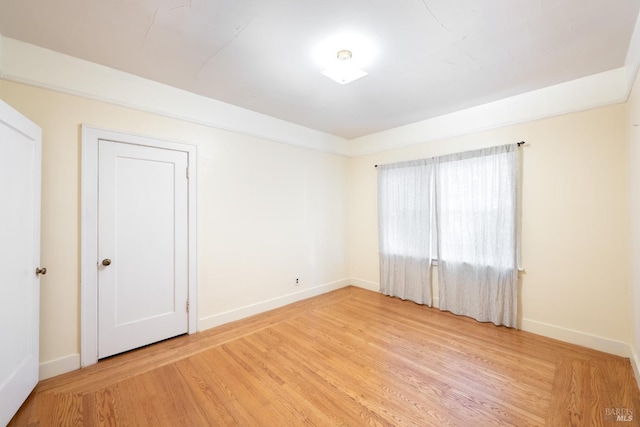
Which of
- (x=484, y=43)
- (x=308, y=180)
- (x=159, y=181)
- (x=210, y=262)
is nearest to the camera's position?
(x=484, y=43)

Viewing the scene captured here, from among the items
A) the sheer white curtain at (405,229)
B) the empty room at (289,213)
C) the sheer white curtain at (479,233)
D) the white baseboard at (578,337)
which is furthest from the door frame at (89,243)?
the white baseboard at (578,337)

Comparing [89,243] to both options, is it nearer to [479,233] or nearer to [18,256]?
[18,256]

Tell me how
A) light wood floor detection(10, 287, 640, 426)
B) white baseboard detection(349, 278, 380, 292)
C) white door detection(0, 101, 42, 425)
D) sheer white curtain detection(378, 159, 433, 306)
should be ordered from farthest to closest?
white baseboard detection(349, 278, 380, 292)
sheer white curtain detection(378, 159, 433, 306)
light wood floor detection(10, 287, 640, 426)
white door detection(0, 101, 42, 425)

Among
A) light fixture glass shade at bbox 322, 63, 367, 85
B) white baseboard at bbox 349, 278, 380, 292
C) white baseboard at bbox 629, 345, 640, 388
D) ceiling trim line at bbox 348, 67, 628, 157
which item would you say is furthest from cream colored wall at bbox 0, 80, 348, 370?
white baseboard at bbox 629, 345, 640, 388

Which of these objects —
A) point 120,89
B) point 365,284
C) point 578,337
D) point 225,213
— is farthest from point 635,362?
point 120,89

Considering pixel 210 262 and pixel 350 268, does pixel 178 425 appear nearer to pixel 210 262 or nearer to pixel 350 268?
pixel 210 262

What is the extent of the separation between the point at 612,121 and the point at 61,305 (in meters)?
5.34


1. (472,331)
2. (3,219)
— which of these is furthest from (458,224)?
(3,219)

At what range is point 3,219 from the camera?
164 cm

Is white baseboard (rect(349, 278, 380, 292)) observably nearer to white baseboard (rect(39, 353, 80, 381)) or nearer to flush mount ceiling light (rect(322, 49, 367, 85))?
flush mount ceiling light (rect(322, 49, 367, 85))

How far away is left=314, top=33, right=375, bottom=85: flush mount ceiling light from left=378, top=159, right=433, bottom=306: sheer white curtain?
6.46 ft

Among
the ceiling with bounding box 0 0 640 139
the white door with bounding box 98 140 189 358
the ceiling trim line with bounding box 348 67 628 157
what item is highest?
the ceiling with bounding box 0 0 640 139

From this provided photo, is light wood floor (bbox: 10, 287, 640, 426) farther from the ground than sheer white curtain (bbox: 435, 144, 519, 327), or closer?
closer

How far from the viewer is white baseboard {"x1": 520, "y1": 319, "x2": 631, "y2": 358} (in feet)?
8.04
